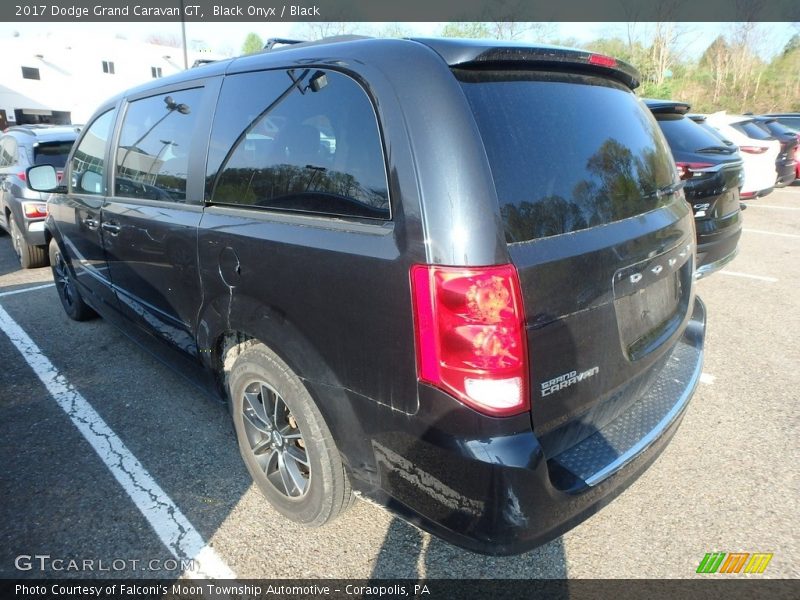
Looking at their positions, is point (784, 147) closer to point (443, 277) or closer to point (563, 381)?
point (563, 381)

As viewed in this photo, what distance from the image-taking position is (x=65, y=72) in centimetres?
3828

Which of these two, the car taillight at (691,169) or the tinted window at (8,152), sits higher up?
the car taillight at (691,169)

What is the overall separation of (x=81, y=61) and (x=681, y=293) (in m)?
47.5

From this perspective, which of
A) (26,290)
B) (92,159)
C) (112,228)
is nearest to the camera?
(112,228)

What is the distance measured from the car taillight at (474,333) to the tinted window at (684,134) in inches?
165

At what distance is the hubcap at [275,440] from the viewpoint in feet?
7.26

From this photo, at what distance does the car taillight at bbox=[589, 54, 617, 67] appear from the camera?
196 centimetres

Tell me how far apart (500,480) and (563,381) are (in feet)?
1.22

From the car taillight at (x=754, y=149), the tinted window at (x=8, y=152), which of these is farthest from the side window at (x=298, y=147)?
the car taillight at (x=754, y=149)

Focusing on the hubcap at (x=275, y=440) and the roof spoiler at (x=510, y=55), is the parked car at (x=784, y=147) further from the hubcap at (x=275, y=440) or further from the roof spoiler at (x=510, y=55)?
the hubcap at (x=275, y=440)

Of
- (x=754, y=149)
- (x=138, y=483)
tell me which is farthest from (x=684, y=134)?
(x=754, y=149)

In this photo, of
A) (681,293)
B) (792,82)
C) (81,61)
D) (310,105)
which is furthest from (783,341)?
(81,61)

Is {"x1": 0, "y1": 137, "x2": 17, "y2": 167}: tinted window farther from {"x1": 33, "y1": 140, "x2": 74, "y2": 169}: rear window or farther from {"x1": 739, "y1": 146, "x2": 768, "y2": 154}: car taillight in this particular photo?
{"x1": 739, "y1": 146, "x2": 768, "y2": 154}: car taillight

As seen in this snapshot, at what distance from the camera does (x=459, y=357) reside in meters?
1.52
